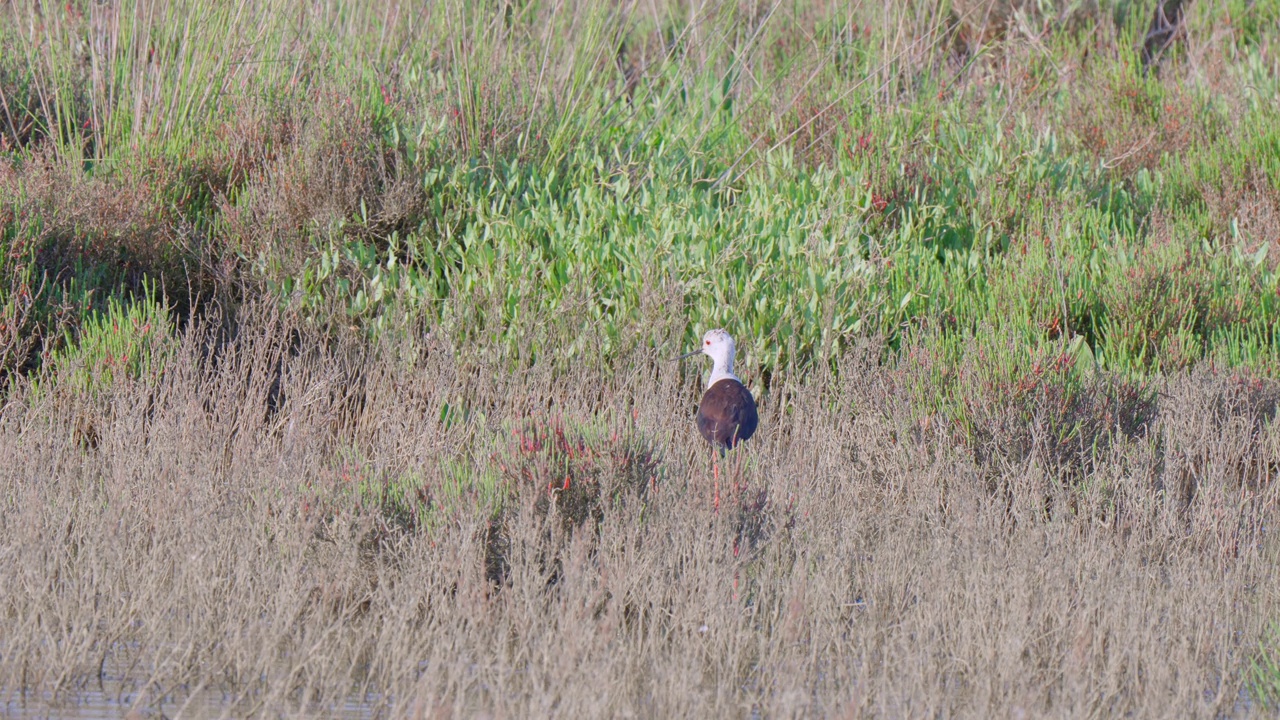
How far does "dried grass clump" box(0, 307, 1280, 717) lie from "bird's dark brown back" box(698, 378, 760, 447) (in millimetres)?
108

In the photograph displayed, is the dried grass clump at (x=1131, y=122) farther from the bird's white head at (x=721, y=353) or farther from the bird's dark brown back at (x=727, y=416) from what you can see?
the bird's dark brown back at (x=727, y=416)

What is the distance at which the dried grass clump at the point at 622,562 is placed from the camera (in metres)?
3.43

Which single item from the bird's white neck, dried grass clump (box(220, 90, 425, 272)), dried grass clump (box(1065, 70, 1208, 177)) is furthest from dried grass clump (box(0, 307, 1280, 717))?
dried grass clump (box(1065, 70, 1208, 177))

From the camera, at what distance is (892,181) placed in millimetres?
7691

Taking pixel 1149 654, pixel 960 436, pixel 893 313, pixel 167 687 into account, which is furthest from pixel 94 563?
pixel 893 313

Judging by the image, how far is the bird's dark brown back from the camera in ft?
16.5

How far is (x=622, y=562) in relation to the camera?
3953mm

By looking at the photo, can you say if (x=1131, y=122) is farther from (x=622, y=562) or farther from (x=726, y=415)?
(x=622, y=562)

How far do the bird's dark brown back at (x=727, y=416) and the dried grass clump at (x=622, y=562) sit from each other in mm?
108

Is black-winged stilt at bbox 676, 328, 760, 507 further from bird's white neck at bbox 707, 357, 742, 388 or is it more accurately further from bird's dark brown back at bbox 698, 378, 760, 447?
bird's white neck at bbox 707, 357, 742, 388

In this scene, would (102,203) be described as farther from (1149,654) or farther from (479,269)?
(1149,654)

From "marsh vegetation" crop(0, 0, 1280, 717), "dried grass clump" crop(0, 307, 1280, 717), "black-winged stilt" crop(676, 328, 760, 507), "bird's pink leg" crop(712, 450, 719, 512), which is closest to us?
"dried grass clump" crop(0, 307, 1280, 717)

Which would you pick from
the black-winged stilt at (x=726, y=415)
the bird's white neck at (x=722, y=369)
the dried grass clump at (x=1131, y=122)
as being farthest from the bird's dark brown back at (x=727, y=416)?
the dried grass clump at (x=1131, y=122)

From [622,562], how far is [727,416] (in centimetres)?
127
